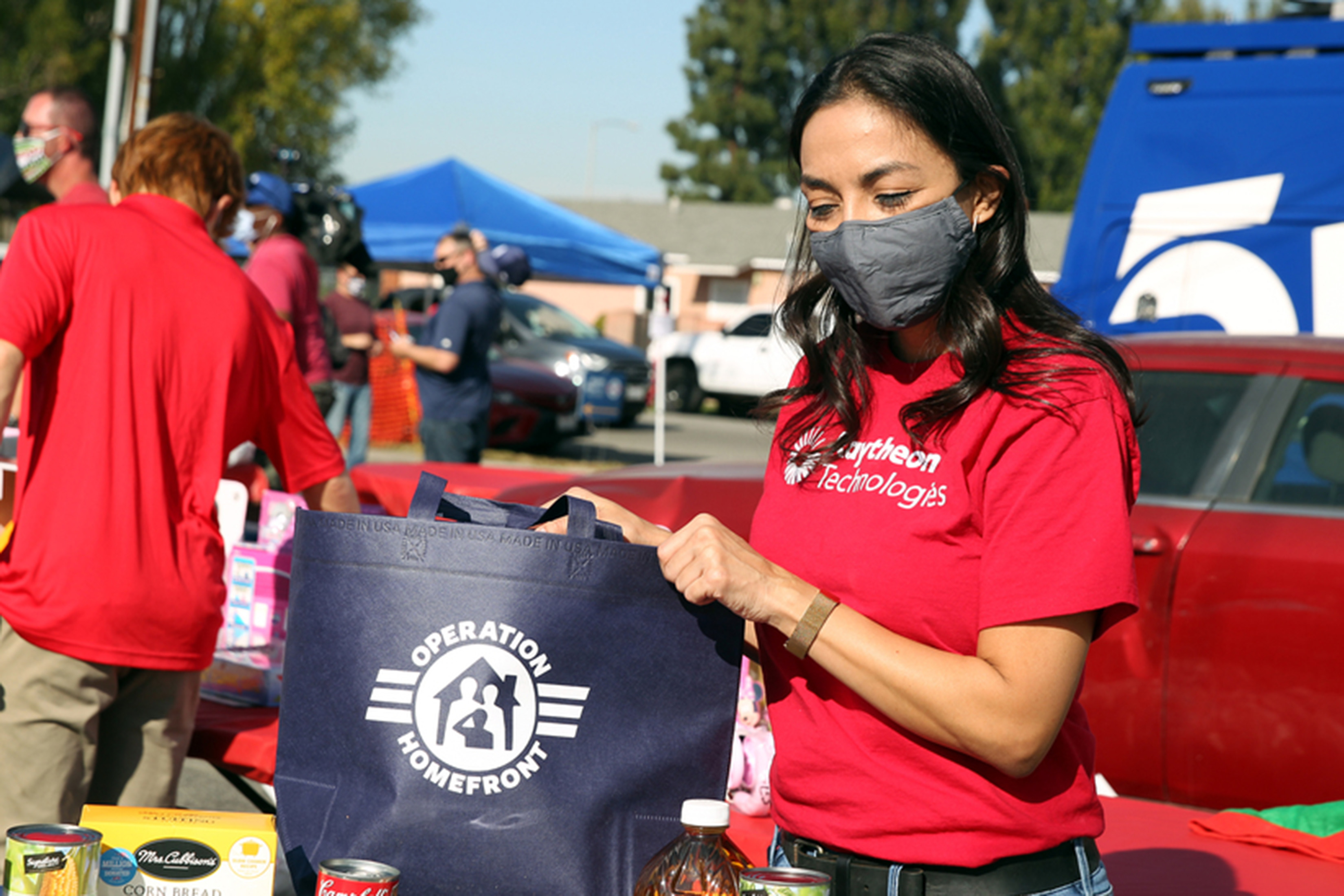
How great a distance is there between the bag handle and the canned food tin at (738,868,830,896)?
0.45 metres

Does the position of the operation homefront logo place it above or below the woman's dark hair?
below

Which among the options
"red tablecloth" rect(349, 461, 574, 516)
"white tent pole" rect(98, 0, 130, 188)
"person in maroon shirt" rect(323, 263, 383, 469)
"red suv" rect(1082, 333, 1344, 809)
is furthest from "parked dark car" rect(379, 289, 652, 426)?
"red suv" rect(1082, 333, 1344, 809)

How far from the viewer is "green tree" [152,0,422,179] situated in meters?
27.5

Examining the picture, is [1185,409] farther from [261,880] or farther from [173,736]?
[261,880]

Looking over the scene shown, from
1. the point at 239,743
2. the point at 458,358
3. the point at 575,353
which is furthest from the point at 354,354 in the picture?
the point at 575,353

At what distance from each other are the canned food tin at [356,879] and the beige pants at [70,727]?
57.1 inches

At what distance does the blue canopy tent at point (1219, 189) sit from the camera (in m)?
6.32

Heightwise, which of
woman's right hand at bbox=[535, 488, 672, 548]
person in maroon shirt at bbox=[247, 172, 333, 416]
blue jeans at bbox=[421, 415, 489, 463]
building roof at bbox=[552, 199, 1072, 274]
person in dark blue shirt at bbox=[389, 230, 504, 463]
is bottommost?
building roof at bbox=[552, 199, 1072, 274]

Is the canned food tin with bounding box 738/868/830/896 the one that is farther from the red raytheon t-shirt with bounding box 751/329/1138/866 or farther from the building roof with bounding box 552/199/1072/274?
the building roof with bounding box 552/199/1072/274

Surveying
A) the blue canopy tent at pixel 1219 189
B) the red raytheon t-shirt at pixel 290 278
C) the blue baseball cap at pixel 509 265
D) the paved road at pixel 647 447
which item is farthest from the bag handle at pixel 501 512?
the paved road at pixel 647 447

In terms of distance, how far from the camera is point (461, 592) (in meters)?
1.63

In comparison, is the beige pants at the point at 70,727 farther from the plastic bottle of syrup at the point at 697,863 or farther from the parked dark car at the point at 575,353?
the parked dark car at the point at 575,353

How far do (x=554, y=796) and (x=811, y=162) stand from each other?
84cm

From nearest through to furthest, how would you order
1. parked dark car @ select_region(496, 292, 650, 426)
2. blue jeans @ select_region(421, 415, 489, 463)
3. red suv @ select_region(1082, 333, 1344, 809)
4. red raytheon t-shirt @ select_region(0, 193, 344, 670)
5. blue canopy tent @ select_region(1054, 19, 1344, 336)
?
1. red raytheon t-shirt @ select_region(0, 193, 344, 670)
2. red suv @ select_region(1082, 333, 1344, 809)
3. blue canopy tent @ select_region(1054, 19, 1344, 336)
4. blue jeans @ select_region(421, 415, 489, 463)
5. parked dark car @ select_region(496, 292, 650, 426)
